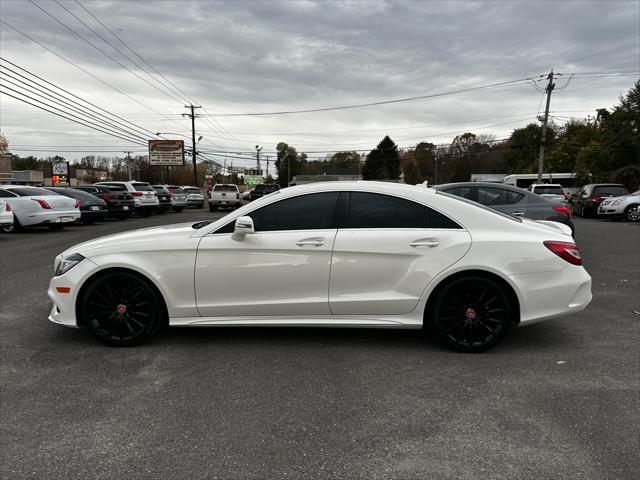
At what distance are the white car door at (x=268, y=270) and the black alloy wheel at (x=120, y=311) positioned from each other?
0.48m

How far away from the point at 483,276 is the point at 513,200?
5414 millimetres

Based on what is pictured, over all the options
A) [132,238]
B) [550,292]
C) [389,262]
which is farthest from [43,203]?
[550,292]

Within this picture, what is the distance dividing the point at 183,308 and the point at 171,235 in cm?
68

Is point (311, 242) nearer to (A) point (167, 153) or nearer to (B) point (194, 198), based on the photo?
(B) point (194, 198)

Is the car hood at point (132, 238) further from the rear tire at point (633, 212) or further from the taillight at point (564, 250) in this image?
the rear tire at point (633, 212)

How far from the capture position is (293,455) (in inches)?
98.7

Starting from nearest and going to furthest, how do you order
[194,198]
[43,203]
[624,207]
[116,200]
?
[43,203], [624,207], [116,200], [194,198]

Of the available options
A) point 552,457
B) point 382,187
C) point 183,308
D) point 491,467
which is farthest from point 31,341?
point 552,457

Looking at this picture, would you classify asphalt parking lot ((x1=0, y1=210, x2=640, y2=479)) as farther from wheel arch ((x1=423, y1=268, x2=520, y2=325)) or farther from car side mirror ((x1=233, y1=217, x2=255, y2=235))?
Answer: car side mirror ((x1=233, y1=217, x2=255, y2=235))

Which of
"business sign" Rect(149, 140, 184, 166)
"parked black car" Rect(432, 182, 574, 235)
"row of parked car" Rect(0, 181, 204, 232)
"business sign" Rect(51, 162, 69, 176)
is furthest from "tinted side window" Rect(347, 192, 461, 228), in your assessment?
"business sign" Rect(51, 162, 69, 176)

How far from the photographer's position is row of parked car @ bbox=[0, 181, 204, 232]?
13.8 metres

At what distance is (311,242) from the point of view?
3908 millimetres

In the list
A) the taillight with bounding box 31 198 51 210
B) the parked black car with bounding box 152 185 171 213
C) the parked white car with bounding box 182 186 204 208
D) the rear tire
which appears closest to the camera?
the taillight with bounding box 31 198 51 210

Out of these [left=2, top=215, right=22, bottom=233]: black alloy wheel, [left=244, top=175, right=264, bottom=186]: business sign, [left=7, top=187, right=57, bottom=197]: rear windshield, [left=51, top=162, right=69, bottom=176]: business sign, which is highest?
[left=51, top=162, right=69, bottom=176]: business sign
